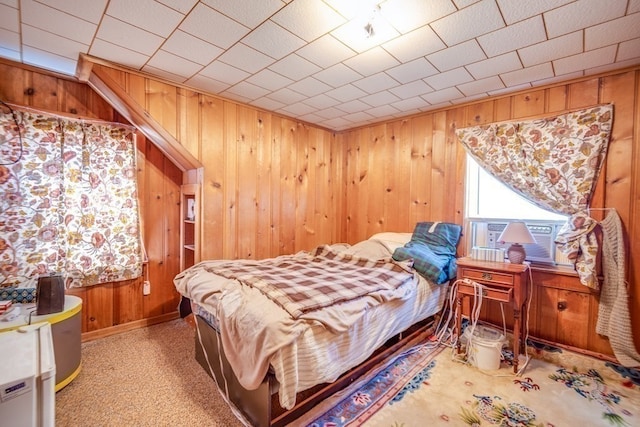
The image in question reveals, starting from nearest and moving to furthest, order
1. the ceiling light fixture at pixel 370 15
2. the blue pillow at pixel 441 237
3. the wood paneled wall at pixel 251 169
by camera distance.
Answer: the ceiling light fixture at pixel 370 15 → the wood paneled wall at pixel 251 169 → the blue pillow at pixel 441 237

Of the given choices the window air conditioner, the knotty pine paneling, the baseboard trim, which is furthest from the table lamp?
the baseboard trim

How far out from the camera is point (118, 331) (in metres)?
2.62

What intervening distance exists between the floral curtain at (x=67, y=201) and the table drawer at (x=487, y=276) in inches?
116

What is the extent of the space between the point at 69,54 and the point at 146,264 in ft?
5.91

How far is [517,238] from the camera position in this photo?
223cm

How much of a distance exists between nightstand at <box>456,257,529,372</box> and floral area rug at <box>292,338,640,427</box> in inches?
8.7

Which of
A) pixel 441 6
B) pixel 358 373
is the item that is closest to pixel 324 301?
pixel 358 373

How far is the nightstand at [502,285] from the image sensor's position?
2098 millimetres

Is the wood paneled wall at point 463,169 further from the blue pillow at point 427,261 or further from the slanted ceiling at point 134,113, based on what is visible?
the slanted ceiling at point 134,113

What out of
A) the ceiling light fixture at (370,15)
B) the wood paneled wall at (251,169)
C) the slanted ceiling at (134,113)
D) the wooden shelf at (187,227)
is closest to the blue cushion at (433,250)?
the wood paneled wall at (251,169)

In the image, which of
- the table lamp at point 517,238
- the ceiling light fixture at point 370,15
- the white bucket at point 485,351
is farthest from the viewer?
the table lamp at point 517,238

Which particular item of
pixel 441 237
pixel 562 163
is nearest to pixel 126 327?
pixel 441 237

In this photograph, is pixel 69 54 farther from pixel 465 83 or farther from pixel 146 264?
pixel 465 83

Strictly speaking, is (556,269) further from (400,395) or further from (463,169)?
(400,395)
